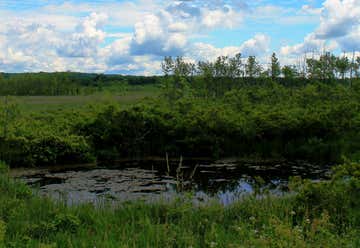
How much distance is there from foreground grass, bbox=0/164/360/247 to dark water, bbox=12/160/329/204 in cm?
355

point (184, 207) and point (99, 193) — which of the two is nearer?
point (184, 207)

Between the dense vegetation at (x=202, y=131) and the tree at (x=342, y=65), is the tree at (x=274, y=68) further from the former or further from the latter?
the dense vegetation at (x=202, y=131)

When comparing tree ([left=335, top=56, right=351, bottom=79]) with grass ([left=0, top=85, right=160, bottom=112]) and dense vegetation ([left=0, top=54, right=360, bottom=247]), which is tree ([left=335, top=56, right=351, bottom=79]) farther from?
grass ([left=0, top=85, right=160, bottom=112])

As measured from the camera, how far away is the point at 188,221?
7.70m

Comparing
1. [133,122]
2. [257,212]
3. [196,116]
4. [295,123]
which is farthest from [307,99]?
[257,212]

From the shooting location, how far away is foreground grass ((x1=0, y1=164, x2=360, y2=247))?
6422mm

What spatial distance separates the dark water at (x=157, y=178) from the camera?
1316cm

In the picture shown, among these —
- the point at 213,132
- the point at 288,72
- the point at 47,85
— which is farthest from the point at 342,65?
the point at 47,85

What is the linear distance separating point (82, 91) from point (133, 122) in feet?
214

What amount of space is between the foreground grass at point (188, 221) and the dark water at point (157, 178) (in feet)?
11.7

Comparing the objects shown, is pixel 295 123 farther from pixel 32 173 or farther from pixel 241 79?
pixel 241 79

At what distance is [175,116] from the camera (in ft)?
69.3

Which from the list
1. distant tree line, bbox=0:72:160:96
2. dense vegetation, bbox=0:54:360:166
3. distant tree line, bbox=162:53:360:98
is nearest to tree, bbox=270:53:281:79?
distant tree line, bbox=162:53:360:98

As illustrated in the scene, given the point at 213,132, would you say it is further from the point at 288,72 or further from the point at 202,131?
the point at 288,72
